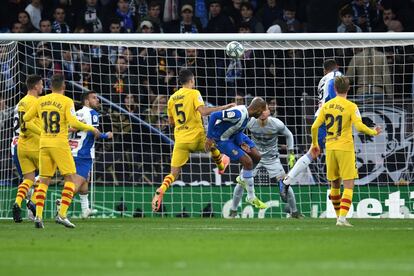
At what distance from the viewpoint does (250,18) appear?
78.4 ft

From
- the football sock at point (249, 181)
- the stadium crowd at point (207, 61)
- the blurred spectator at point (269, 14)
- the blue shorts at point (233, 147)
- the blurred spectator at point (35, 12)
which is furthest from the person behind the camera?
the blurred spectator at point (35, 12)

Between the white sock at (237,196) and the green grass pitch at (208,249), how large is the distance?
305 centimetres

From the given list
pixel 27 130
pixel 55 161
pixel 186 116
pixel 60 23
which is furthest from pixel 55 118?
pixel 60 23

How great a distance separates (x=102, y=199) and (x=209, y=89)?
129 inches

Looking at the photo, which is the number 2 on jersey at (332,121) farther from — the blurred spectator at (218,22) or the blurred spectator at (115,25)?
the blurred spectator at (115,25)

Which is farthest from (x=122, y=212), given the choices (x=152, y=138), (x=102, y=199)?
(x=152, y=138)

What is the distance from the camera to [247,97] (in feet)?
72.6

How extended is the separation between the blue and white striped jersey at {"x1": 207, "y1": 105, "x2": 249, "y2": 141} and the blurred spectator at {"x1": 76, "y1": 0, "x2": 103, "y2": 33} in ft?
20.0

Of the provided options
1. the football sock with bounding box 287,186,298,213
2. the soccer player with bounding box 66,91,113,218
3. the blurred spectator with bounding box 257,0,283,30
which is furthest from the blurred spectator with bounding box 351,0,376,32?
the soccer player with bounding box 66,91,113,218

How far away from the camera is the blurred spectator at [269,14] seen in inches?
948

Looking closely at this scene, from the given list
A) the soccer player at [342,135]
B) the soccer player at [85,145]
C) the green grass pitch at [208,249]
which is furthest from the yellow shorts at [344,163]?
the soccer player at [85,145]

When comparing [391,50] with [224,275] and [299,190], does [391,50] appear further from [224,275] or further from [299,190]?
[224,275]

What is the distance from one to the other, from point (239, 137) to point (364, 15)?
5933 millimetres

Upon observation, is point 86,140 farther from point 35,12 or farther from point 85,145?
point 35,12
